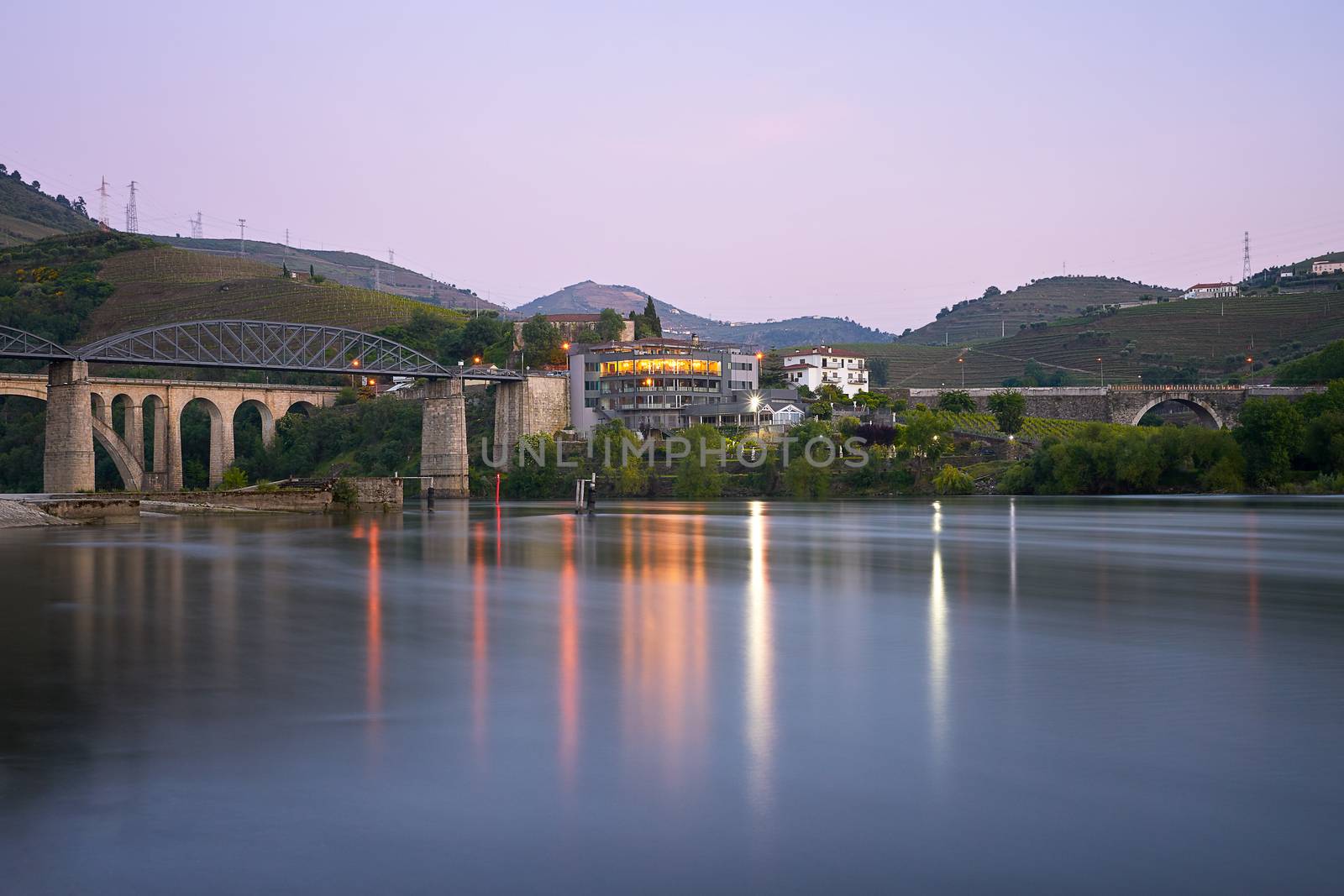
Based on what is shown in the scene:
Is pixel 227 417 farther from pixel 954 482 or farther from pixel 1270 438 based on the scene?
pixel 1270 438

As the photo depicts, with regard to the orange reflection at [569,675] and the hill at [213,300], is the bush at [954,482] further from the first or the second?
the hill at [213,300]

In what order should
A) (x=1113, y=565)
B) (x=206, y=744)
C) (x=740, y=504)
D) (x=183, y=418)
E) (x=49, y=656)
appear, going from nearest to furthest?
(x=206, y=744)
(x=49, y=656)
(x=1113, y=565)
(x=740, y=504)
(x=183, y=418)

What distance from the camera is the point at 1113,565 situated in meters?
28.3

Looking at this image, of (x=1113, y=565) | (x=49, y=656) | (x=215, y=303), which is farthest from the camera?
(x=215, y=303)

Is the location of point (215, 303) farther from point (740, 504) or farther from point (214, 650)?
point (214, 650)

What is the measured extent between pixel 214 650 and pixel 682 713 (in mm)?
7996

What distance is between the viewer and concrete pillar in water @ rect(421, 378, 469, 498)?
295 ft

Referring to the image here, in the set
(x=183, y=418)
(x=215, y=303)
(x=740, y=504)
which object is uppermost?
(x=215, y=303)

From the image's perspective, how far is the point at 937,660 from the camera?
15266 millimetres

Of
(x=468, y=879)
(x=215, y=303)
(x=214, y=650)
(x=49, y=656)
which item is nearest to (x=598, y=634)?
(x=214, y=650)

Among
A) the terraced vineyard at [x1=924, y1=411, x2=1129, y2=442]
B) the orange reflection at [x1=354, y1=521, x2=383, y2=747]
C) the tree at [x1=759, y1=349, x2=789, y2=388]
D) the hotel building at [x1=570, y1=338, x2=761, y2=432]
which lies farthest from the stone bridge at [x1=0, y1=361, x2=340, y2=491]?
the terraced vineyard at [x1=924, y1=411, x2=1129, y2=442]

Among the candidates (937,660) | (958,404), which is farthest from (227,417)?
(937,660)

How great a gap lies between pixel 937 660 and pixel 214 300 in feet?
503

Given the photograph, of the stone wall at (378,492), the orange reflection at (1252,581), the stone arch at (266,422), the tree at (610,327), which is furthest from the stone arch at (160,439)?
the orange reflection at (1252,581)
